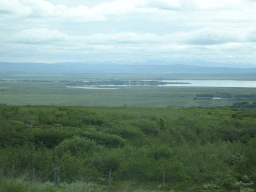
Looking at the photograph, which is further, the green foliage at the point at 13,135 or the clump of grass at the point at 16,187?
the green foliage at the point at 13,135

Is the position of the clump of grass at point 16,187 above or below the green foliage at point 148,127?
above

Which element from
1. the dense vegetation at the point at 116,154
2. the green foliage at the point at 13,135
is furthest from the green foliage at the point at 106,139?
the green foliage at the point at 13,135

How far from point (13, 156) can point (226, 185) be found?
43.0 feet

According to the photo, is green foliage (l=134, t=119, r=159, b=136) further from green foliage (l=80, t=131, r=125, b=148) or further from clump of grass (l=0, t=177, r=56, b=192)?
clump of grass (l=0, t=177, r=56, b=192)

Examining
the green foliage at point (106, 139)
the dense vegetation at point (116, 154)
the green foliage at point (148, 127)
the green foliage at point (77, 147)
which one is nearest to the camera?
the dense vegetation at point (116, 154)

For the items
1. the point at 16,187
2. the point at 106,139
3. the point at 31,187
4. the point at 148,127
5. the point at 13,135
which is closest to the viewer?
the point at 16,187

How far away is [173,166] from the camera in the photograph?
1916 cm

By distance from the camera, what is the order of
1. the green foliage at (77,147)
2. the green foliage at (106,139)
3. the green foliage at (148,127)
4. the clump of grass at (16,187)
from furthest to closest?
1. the green foliage at (148,127)
2. the green foliage at (106,139)
3. the green foliage at (77,147)
4. the clump of grass at (16,187)

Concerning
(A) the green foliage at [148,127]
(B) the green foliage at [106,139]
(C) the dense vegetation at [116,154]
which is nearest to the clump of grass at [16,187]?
(C) the dense vegetation at [116,154]

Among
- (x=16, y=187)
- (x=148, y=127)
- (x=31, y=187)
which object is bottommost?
(x=148, y=127)

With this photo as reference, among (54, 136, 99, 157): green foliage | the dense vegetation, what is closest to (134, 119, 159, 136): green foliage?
the dense vegetation

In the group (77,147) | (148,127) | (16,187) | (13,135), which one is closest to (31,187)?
(16,187)

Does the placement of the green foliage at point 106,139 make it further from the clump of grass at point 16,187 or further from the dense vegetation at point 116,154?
the clump of grass at point 16,187

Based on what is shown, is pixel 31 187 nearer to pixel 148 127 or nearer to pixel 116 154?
pixel 116 154
